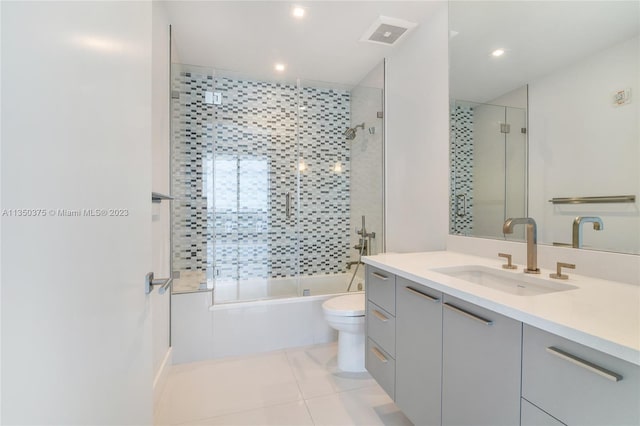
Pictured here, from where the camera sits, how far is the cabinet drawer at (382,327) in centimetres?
145

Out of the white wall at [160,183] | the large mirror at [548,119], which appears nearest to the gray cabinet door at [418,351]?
the large mirror at [548,119]

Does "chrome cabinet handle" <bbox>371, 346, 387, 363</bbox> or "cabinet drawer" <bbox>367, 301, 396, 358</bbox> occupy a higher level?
"cabinet drawer" <bbox>367, 301, 396, 358</bbox>

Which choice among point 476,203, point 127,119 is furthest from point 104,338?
point 476,203

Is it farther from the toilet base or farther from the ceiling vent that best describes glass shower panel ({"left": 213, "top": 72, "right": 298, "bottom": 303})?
the ceiling vent

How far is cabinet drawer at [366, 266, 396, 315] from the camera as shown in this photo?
145 cm

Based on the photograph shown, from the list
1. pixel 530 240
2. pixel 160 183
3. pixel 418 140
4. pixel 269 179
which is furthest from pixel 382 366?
pixel 269 179

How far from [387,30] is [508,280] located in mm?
1985

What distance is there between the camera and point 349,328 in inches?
78.6

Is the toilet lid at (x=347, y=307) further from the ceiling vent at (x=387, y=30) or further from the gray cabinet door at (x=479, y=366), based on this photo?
the ceiling vent at (x=387, y=30)

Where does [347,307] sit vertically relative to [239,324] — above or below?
above

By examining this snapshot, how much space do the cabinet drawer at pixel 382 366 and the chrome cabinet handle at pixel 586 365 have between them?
85cm

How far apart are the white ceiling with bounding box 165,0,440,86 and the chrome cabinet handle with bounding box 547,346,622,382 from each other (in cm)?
217

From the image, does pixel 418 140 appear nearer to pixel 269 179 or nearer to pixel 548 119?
pixel 548 119

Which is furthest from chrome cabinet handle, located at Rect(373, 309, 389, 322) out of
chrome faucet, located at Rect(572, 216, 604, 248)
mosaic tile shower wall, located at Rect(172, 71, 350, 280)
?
mosaic tile shower wall, located at Rect(172, 71, 350, 280)
